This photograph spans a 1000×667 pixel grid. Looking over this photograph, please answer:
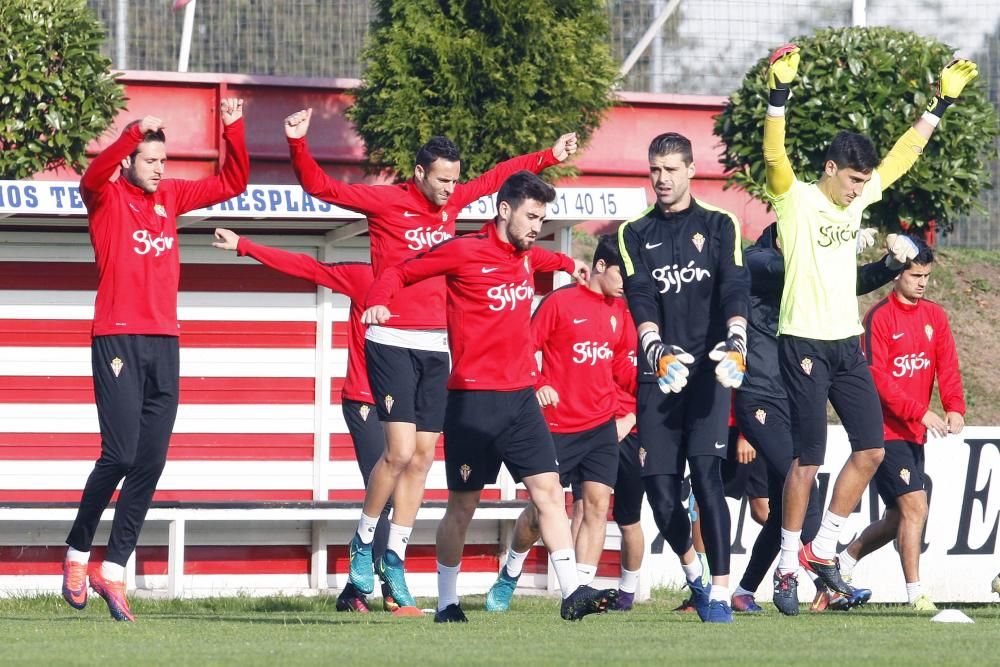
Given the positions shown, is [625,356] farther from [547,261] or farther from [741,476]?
[547,261]

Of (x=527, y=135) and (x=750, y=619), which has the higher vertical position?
(x=527, y=135)

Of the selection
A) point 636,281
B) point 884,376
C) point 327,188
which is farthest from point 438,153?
point 884,376

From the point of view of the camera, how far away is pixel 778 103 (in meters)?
8.79

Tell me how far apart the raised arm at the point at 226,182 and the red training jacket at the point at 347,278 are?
0.27 m

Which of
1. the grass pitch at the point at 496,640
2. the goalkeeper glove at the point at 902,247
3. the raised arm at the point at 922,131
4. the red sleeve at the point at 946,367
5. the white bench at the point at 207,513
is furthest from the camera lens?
the white bench at the point at 207,513

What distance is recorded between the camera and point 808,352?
9.20 metres

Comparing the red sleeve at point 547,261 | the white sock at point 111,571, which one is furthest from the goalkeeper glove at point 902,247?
the white sock at point 111,571

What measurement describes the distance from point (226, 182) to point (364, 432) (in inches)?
85.6

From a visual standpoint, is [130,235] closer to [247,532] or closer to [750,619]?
[750,619]

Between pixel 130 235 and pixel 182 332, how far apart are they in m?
4.43

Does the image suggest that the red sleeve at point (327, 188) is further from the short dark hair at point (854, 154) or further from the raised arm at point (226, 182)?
the short dark hair at point (854, 154)

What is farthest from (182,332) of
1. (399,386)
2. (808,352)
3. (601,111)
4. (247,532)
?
(601,111)

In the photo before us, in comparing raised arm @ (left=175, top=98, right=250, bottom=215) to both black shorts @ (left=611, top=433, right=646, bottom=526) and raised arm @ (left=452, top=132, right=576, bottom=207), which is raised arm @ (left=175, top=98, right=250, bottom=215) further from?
black shorts @ (left=611, top=433, right=646, bottom=526)

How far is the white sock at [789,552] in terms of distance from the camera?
9.30 metres
